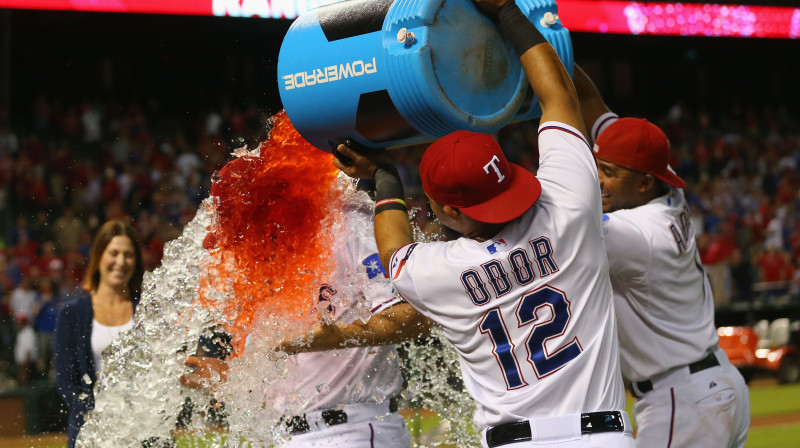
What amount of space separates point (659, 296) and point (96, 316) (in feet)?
10.4

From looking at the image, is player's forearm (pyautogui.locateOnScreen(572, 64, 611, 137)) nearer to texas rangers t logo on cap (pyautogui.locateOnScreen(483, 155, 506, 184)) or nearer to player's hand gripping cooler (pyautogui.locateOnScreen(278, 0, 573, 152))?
player's hand gripping cooler (pyautogui.locateOnScreen(278, 0, 573, 152))

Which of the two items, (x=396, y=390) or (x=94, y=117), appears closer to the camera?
(x=396, y=390)

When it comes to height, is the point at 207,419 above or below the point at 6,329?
below

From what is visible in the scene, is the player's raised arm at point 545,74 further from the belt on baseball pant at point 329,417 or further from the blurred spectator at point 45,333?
the blurred spectator at point 45,333

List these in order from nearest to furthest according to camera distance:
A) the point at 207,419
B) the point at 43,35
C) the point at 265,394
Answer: the point at 265,394 → the point at 207,419 → the point at 43,35

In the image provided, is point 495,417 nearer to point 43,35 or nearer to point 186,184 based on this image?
point 186,184

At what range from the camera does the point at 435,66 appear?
10.0 ft

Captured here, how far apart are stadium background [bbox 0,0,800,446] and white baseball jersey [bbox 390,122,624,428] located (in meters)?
7.82

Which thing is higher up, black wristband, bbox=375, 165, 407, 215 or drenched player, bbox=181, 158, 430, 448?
black wristband, bbox=375, 165, 407, 215

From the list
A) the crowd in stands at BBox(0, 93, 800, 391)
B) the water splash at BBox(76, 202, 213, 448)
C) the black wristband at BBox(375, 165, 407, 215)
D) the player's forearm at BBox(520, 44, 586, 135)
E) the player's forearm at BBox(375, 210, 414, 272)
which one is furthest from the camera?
the crowd in stands at BBox(0, 93, 800, 391)

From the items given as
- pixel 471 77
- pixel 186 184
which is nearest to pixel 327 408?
pixel 471 77

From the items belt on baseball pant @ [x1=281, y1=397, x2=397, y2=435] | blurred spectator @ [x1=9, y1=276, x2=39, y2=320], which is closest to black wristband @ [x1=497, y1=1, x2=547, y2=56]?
belt on baseball pant @ [x1=281, y1=397, x2=397, y2=435]

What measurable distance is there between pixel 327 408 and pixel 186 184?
1206cm

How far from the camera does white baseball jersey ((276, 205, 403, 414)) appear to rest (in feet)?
12.3
